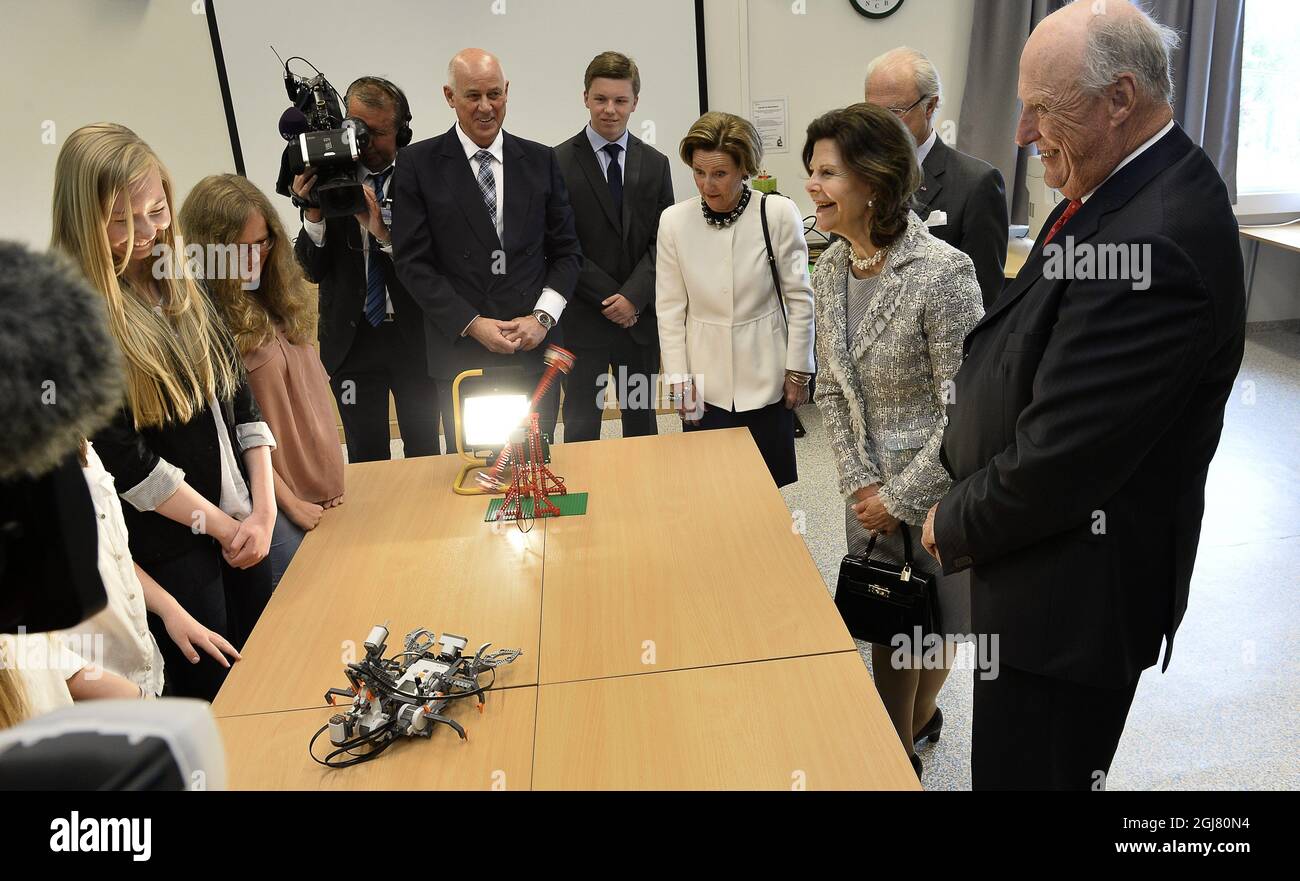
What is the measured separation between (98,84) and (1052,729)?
5.35 m

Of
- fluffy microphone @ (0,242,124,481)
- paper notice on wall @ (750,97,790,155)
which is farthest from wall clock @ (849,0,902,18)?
fluffy microphone @ (0,242,124,481)

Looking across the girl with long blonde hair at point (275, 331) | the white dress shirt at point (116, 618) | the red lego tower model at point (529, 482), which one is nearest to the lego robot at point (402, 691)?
the white dress shirt at point (116, 618)

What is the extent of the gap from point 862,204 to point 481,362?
1.62 metres

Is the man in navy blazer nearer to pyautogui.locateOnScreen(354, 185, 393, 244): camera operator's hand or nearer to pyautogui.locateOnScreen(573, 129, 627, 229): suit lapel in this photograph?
pyautogui.locateOnScreen(354, 185, 393, 244): camera operator's hand

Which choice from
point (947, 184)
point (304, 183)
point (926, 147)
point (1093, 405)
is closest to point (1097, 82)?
point (1093, 405)

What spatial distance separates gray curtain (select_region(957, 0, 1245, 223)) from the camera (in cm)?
496

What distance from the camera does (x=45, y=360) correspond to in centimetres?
37

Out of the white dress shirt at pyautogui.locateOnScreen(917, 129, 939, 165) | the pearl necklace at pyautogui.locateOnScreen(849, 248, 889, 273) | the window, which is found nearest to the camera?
the pearl necklace at pyautogui.locateOnScreen(849, 248, 889, 273)

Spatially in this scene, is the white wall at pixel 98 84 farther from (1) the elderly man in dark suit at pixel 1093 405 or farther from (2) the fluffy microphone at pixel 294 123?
(1) the elderly man in dark suit at pixel 1093 405

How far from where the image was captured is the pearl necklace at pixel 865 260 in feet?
6.50

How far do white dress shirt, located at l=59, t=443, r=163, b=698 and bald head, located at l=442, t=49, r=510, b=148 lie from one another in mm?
1788

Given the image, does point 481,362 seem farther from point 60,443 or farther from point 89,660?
point 60,443

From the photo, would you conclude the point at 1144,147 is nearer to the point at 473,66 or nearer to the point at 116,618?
the point at 116,618
